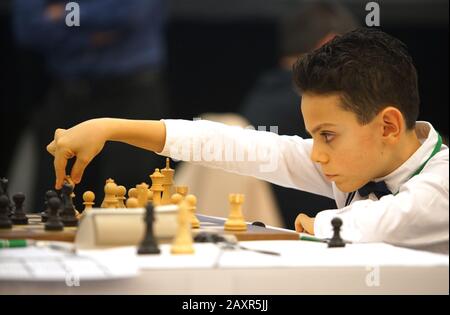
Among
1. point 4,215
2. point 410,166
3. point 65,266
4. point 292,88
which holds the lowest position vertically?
point 65,266

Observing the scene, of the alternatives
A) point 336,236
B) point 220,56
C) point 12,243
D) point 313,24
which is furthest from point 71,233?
point 220,56

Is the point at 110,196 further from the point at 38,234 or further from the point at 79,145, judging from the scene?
the point at 38,234

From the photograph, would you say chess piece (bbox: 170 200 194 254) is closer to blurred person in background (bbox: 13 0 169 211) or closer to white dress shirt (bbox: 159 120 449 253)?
white dress shirt (bbox: 159 120 449 253)

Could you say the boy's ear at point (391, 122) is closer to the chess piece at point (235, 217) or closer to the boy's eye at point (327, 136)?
the boy's eye at point (327, 136)

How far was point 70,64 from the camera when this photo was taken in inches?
149

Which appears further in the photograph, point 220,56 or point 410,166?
point 220,56

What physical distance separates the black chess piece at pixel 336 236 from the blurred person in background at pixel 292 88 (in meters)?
1.52

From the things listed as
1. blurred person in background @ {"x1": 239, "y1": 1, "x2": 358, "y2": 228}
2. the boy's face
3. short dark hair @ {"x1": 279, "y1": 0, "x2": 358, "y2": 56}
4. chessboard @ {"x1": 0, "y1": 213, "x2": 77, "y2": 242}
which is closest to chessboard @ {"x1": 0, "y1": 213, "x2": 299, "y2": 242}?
chessboard @ {"x1": 0, "y1": 213, "x2": 77, "y2": 242}

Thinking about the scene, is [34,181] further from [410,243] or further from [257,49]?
[410,243]

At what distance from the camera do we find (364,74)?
2.29m

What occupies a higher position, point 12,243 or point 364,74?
point 364,74

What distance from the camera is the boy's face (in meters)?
2.25

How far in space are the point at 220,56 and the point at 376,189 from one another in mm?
2137
